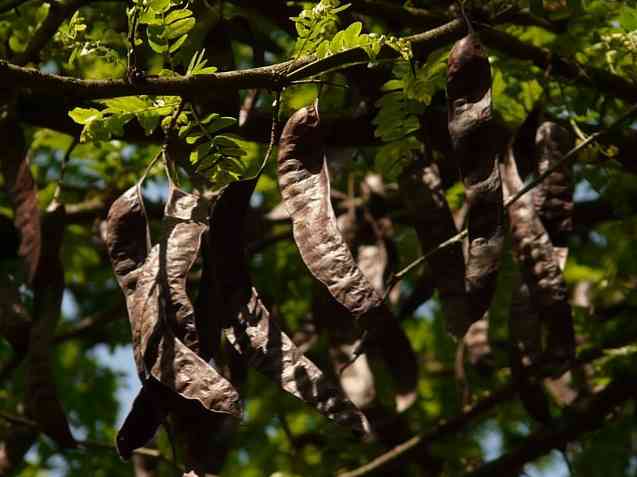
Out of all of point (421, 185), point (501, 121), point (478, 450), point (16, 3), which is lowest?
point (478, 450)

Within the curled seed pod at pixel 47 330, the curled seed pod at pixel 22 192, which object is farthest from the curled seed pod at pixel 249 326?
the curled seed pod at pixel 47 330

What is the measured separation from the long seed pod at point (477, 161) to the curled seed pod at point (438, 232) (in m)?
0.15

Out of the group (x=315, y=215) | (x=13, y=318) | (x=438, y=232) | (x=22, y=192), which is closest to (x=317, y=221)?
(x=315, y=215)

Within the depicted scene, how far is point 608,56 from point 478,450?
1.63 m

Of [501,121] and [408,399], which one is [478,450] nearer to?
[408,399]

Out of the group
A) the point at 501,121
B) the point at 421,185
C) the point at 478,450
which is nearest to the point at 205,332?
→ the point at 421,185

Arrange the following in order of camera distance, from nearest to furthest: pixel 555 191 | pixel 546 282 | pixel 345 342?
1. pixel 546 282
2. pixel 555 191
3. pixel 345 342

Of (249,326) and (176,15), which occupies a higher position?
(176,15)

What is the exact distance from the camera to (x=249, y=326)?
2027 mm

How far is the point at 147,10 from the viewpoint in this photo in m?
2.01

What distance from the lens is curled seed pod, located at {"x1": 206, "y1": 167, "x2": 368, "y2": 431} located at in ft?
6.28

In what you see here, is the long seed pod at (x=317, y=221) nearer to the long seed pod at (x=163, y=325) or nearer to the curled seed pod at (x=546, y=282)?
the long seed pod at (x=163, y=325)

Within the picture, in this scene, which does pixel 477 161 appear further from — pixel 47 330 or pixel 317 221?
pixel 47 330

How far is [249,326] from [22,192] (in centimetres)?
76
